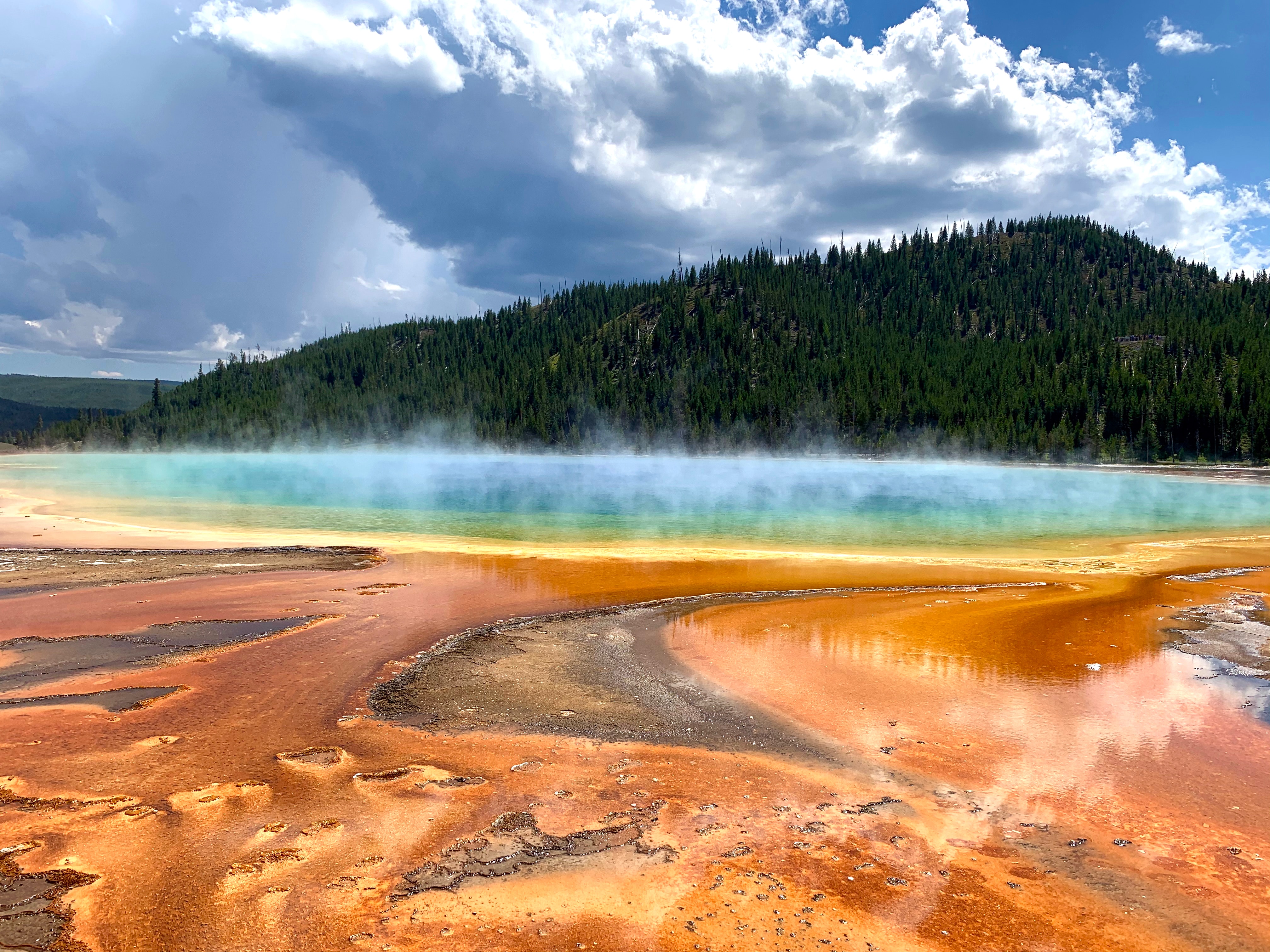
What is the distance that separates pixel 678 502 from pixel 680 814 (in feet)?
126

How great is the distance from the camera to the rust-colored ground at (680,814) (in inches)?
202

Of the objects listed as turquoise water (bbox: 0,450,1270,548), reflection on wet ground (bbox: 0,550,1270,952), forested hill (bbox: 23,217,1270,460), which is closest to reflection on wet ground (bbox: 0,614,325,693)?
reflection on wet ground (bbox: 0,550,1270,952)

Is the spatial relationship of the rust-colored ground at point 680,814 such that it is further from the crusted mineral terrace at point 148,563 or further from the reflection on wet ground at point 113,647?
the crusted mineral terrace at point 148,563

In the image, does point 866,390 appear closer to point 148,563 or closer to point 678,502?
point 678,502

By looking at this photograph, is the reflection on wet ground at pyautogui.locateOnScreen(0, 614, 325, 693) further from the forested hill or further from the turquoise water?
the forested hill

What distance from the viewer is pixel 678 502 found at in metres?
45.1

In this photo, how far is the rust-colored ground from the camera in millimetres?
5141

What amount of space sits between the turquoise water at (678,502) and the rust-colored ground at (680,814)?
17.0 metres

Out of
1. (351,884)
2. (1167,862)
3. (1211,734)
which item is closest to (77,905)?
(351,884)

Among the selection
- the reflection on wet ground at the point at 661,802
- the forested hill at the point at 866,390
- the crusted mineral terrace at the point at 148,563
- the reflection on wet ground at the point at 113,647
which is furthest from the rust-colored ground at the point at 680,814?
the forested hill at the point at 866,390

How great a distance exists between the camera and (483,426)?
169250 mm

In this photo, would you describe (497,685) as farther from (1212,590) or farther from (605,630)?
(1212,590)

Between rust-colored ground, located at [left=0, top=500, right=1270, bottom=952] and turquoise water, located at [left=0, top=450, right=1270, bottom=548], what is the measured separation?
1701 centimetres

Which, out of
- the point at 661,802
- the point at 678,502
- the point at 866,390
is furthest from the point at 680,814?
the point at 866,390
